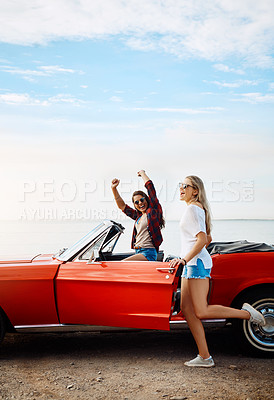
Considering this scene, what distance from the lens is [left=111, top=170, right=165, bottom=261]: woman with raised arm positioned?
601 centimetres

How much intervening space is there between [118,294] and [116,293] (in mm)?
24

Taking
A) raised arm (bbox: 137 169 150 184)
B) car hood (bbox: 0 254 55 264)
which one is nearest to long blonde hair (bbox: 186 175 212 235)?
raised arm (bbox: 137 169 150 184)

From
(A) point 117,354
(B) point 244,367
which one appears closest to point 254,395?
(B) point 244,367

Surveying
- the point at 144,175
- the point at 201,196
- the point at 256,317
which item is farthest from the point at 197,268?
the point at 144,175

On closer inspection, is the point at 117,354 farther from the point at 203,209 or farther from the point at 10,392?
the point at 203,209

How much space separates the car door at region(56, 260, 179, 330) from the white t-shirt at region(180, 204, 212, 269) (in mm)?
290

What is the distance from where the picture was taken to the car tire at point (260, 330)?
539cm

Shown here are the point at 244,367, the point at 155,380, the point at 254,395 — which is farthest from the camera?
the point at 244,367

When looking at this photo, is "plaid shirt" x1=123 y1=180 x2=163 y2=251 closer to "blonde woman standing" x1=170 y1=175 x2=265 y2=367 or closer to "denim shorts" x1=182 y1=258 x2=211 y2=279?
"blonde woman standing" x1=170 y1=175 x2=265 y2=367

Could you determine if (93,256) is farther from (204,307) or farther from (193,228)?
(204,307)

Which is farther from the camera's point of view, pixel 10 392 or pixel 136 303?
pixel 136 303

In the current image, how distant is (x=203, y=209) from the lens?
17.0 feet

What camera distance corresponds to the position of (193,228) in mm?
4984

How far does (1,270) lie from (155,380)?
2040mm
